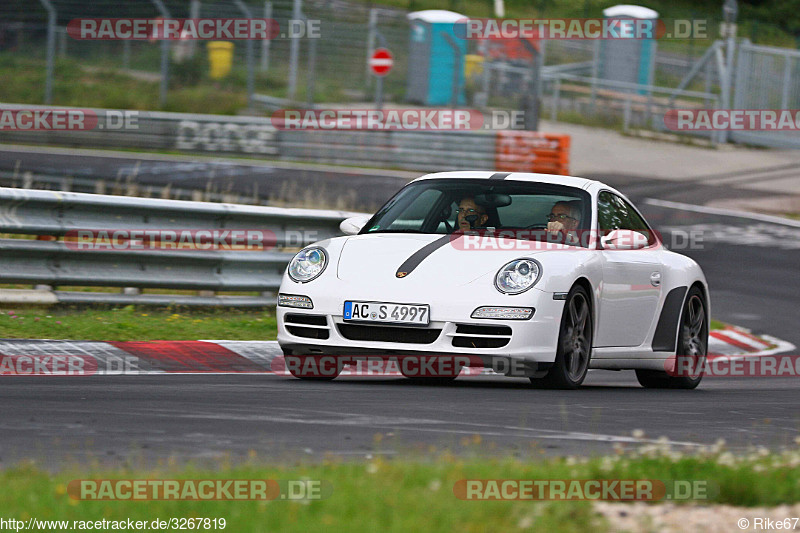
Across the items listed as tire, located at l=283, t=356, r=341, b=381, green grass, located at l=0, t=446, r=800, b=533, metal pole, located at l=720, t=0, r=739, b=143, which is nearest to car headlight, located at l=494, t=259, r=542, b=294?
tire, located at l=283, t=356, r=341, b=381

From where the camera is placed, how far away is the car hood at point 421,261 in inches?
312

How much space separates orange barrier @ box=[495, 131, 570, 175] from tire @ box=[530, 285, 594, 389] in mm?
15537

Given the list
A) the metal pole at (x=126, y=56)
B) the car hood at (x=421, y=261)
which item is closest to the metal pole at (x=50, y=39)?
the metal pole at (x=126, y=56)

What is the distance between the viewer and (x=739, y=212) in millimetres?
22703

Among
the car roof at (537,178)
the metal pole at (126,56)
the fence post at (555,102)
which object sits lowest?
the car roof at (537,178)

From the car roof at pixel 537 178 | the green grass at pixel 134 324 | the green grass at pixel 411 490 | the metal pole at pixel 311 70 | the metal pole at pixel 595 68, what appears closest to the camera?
the green grass at pixel 411 490

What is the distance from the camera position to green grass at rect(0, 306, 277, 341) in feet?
30.2

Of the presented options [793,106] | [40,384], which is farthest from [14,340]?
[793,106]

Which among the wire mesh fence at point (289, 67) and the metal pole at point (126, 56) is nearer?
the wire mesh fence at point (289, 67)

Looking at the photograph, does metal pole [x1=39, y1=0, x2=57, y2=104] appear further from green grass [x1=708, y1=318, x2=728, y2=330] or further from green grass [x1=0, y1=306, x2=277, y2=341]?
green grass [x1=0, y1=306, x2=277, y2=341]

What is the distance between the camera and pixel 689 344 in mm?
9734

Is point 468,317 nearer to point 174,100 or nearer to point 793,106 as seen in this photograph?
point 793,106

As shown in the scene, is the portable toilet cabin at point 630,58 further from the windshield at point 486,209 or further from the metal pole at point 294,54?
the windshield at point 486,209

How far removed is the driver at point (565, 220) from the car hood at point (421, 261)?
0.52 metres
